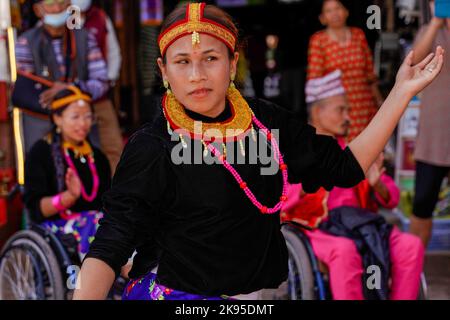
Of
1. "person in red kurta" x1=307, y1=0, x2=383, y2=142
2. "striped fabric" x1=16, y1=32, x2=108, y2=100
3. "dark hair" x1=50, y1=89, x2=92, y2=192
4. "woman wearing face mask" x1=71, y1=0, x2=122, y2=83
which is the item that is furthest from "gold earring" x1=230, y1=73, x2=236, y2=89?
"woman wearing face mask" x1=71, y1=0, x2=122, y2=83

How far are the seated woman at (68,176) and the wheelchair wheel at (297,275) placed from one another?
1.04m

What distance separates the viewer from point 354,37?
191 inches

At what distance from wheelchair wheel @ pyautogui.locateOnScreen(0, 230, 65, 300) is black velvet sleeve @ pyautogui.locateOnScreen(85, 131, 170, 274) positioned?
166 cm

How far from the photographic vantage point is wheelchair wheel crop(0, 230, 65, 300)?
318cm

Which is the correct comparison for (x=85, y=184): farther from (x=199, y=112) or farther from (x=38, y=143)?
(x=199, y=112)

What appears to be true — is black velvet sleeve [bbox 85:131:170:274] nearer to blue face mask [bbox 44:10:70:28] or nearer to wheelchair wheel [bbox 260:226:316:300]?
wheelchair wheel [bbox 260:226:316:300]

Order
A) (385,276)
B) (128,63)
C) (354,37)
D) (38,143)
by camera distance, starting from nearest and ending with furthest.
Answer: (385,276) < (38,143) < (354,37) < (128,63)

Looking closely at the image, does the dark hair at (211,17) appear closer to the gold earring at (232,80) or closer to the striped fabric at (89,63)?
the gold earring at (232,80)

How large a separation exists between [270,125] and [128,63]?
5994 mm

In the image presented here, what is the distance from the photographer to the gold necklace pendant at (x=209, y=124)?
1714 millimetres

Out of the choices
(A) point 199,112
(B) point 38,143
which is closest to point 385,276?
(A) point 199,112

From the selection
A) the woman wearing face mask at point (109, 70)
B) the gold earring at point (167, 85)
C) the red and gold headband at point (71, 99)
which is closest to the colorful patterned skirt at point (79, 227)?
the red and gold headband at point (71, 99)

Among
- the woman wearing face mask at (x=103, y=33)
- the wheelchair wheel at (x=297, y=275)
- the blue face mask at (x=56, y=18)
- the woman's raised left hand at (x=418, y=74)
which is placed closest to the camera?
the woman's raised left hand at (x=418, y=74)

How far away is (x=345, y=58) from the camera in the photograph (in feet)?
15.7
